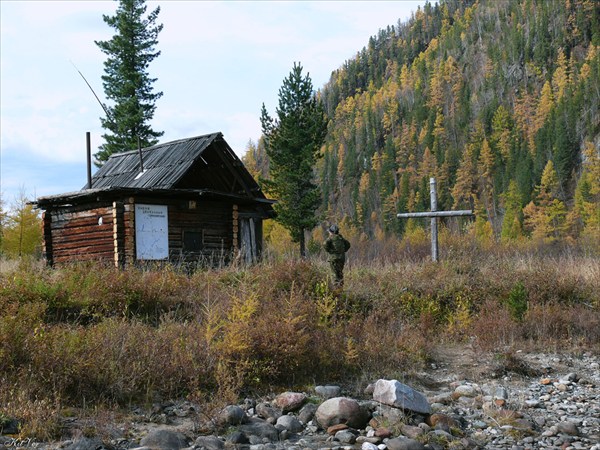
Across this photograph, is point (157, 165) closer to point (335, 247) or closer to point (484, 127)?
point (335, 247)

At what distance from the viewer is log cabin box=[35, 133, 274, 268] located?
1942cm

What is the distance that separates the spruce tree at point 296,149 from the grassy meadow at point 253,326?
58.9 ft

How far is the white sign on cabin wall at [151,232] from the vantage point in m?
19.5

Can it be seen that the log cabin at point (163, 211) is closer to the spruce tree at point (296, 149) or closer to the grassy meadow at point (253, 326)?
the grassy meadow at point (253, 326)

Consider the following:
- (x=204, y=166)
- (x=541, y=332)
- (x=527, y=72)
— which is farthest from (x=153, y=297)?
(x=527, y=72)

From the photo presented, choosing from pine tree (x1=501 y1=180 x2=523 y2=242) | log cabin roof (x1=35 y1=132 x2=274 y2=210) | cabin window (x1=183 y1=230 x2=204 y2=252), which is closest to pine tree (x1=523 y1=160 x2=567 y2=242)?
pine tree (x1=501 y1=180 x2=523 y2=242)

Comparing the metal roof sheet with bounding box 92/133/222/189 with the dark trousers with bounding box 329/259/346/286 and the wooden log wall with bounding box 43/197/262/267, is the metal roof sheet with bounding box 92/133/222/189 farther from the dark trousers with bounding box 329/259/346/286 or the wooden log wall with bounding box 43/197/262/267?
the dark trousers with bounding box 329/259/346/286

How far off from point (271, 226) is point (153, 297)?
36218mm

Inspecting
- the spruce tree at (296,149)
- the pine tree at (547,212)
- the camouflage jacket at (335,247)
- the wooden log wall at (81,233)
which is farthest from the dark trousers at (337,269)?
the pine tree at (547,212)

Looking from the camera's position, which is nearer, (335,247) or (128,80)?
(335,247)

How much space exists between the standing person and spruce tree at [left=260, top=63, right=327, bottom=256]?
20.5 m

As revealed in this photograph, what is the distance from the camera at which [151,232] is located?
65.1ft

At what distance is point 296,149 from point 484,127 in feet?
291

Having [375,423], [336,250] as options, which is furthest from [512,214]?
[375,423]
